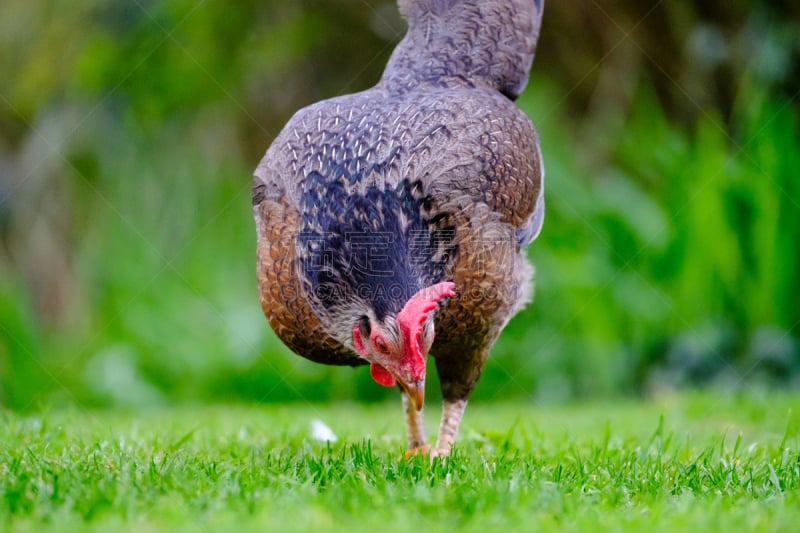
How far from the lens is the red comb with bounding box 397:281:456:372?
132 inches

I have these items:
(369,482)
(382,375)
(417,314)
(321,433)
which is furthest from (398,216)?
(321,433)

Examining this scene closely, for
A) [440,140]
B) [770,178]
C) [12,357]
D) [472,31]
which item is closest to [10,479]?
[440,140]

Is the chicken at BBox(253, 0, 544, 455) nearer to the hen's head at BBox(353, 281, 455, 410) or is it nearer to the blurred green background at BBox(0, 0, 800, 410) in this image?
the hen's head at BBox(353, 281, 455, 410)

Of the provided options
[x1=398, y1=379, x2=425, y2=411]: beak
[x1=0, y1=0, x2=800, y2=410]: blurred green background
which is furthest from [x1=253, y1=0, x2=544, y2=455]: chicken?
[x1=0, y1=0, x2=800, y2=410]: blurred green background

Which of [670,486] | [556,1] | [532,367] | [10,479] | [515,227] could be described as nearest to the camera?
[10,479]

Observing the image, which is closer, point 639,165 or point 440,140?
point 440,140

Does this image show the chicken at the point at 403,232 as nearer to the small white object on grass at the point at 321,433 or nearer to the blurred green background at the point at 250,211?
the small white object on grass at the point at 321,433

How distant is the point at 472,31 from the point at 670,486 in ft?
8.55

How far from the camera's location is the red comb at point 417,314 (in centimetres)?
337

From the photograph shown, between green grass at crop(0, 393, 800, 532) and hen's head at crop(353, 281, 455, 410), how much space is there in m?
0.34

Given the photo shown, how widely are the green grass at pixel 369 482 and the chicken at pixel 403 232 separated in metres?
0.44

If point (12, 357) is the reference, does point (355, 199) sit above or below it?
above

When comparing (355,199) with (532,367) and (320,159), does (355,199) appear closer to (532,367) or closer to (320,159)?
(320,159)

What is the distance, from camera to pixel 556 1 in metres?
9.11
